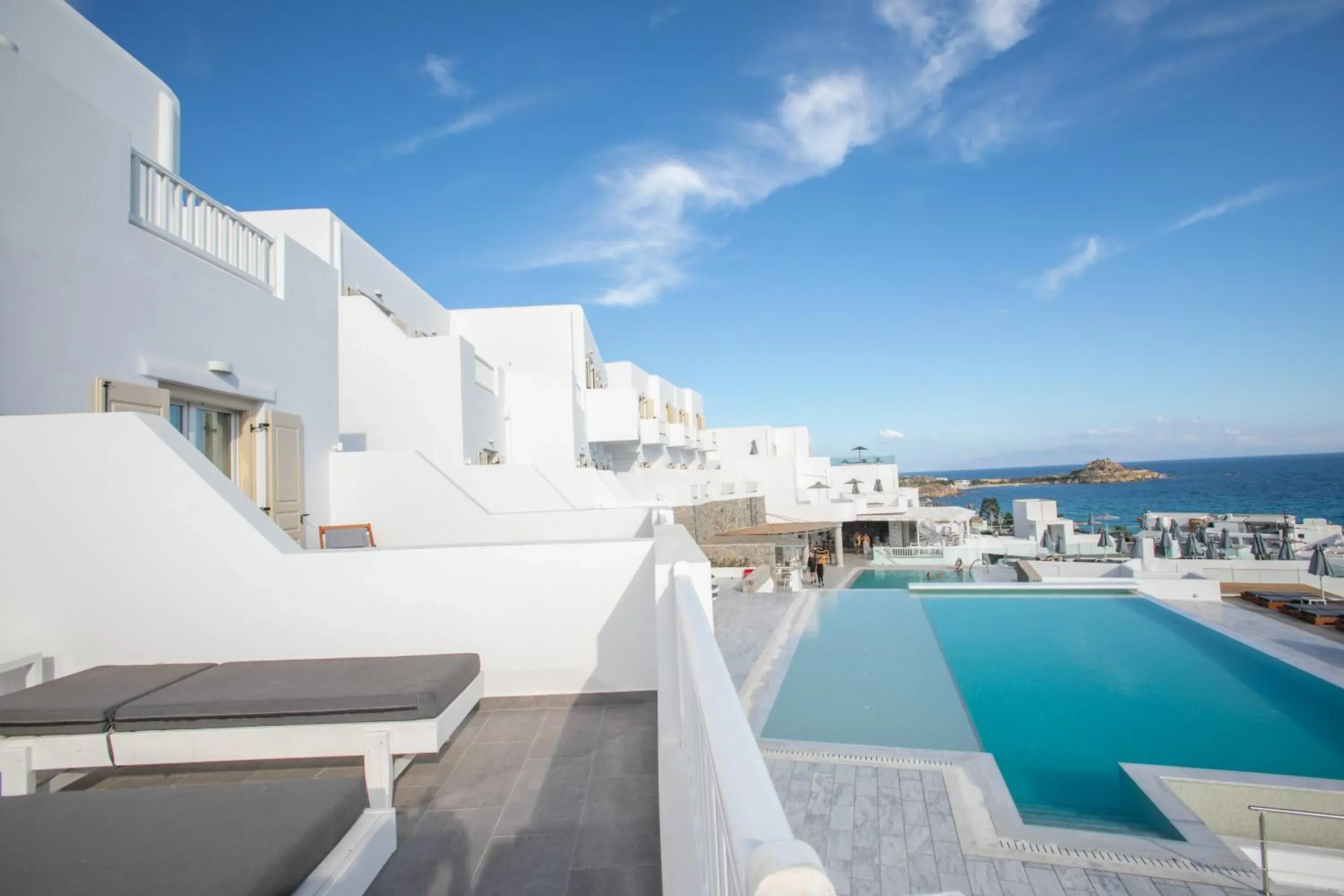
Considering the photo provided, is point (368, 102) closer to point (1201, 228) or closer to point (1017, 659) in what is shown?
point (1017, 659)

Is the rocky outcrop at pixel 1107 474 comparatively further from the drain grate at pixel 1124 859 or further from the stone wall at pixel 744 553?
the drain grate at pixel 1124 859

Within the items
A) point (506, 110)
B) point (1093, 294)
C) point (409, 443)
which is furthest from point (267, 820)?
point (1093, 294)

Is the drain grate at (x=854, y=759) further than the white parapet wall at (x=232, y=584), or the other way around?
the drain grate at (x=854, y=759)

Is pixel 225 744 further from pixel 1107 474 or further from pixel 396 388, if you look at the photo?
pixel 1107 474

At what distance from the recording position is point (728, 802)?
866mm

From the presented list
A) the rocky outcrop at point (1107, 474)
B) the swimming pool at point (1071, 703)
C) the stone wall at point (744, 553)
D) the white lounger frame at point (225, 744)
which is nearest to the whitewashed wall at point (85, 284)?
the white lounger frame at point (225, 744)

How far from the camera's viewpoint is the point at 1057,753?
7.67m

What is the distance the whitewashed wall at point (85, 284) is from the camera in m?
4.36

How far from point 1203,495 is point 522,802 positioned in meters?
128

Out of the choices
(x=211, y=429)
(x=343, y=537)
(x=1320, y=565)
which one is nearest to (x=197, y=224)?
(x=211, y=429)

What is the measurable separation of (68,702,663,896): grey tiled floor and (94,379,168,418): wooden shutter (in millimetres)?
3029

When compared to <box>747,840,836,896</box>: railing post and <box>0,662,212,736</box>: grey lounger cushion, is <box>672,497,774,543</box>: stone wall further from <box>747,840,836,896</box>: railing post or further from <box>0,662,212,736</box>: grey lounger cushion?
<box>747,840,836,896</box>: railing post

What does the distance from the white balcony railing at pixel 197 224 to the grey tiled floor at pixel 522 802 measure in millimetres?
4819

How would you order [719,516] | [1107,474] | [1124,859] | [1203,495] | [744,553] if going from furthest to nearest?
1. [1107,474]
2. [1203,495]
3. [719,516]
4. [744,553]
5. [1124,859]
